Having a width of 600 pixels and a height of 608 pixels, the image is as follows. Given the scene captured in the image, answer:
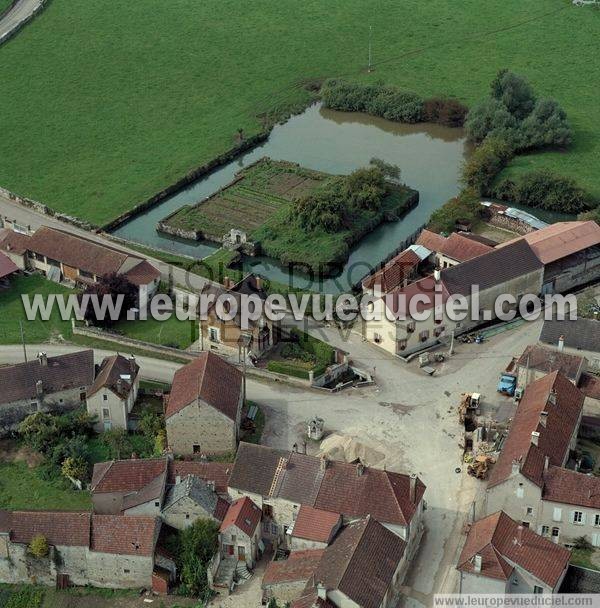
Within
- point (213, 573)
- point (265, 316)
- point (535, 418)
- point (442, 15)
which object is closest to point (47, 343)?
point (265, 316)

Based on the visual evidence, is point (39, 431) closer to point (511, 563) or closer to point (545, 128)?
point (511, 563)

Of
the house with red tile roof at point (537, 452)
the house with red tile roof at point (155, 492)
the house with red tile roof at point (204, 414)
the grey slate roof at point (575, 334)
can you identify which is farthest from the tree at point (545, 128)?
the house with red tile roof at point (155, 492)

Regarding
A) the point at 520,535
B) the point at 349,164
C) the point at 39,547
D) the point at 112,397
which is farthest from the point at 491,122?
the point at 39,547

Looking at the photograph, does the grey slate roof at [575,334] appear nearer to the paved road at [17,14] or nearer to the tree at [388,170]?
the tree at [388,170]

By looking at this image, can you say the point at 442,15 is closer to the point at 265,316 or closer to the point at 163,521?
the point at 265,316

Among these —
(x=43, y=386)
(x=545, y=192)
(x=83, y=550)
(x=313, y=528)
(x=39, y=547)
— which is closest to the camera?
(x=39, y=547)
